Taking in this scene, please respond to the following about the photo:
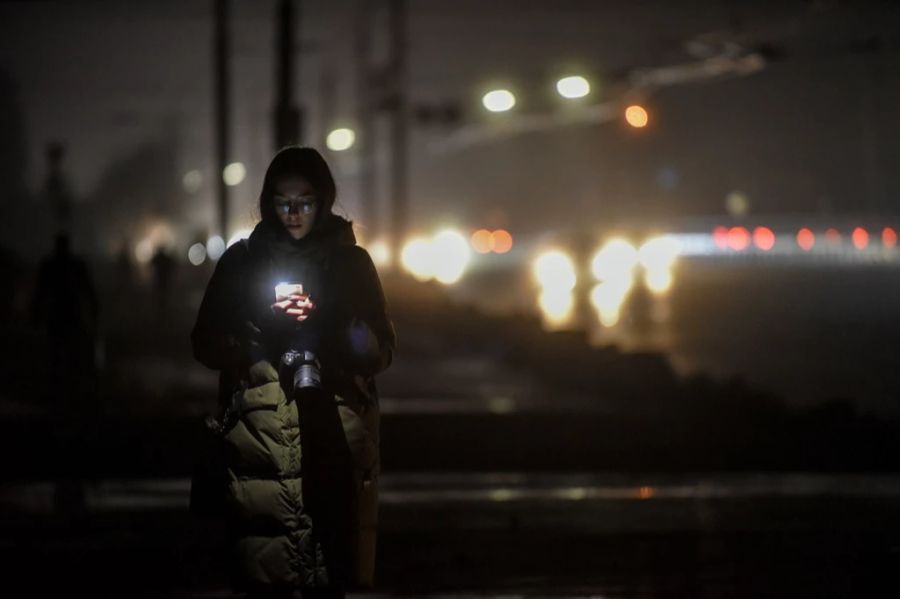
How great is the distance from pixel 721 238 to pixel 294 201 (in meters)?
89.3

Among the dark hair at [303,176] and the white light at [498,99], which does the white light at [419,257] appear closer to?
the white light at [498,99]

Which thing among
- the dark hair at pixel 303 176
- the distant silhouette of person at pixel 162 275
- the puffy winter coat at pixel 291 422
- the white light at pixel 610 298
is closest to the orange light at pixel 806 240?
the white light at pixel 610 298

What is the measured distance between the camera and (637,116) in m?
25.5

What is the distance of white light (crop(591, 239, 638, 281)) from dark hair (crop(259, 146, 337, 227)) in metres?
52.8

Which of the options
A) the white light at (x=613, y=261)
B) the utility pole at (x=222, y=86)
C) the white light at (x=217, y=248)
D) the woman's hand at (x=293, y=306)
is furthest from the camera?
the white light at (x=613, y=261)

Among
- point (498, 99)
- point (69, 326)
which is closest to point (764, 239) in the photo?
point (498, 99)

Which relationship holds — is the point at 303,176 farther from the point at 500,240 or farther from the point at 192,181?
the point at 192,181

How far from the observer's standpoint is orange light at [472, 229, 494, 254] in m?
86.2

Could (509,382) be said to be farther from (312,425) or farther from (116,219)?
(116,219)

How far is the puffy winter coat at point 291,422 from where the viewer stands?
5672mm

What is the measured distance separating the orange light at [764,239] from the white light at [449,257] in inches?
593

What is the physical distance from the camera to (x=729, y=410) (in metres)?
17.6

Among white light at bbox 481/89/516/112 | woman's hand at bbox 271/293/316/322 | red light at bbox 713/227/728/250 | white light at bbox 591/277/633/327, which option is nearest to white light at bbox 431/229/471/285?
red light at bbox 713/227/728/250

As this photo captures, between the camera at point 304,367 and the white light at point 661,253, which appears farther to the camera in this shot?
the white light at point 661,253
